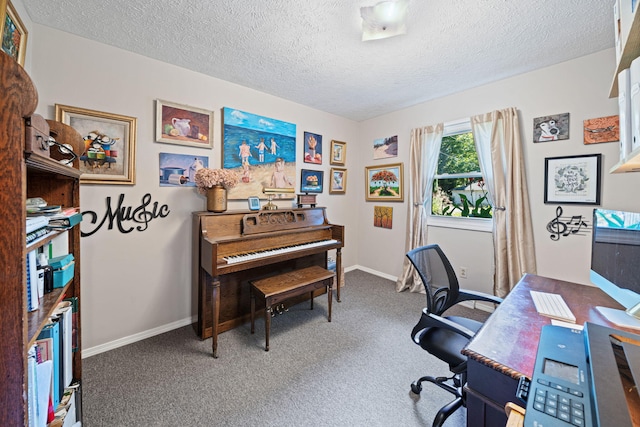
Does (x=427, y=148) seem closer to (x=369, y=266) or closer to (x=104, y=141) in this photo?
(x=369, y=266)

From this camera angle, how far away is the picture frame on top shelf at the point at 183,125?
7.22 ft

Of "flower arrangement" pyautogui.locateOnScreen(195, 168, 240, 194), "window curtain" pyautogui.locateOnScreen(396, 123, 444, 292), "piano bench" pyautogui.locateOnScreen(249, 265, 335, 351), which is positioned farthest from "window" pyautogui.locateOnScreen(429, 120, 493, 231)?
"flower arrangement" pyautogui.locateOnScreen(195, 168, 240, 194)

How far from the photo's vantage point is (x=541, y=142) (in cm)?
236

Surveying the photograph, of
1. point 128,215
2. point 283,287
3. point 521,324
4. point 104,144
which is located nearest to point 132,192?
point 128,215

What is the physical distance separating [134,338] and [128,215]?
1101mm

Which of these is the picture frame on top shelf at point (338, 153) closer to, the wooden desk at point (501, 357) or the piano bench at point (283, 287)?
the piano bench at point (283, 287)

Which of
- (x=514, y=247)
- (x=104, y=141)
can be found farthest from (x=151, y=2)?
(x=514, y=247)

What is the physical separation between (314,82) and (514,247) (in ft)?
9.06

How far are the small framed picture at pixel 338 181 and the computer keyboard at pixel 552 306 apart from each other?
2.72 m

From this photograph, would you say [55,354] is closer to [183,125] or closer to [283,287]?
[283,287]

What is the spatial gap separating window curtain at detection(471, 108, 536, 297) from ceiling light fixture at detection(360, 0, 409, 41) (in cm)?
165

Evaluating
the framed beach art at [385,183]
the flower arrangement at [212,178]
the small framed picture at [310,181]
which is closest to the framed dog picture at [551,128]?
the framed beach art at [385,183]

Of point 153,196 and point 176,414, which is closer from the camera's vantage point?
point 176,414

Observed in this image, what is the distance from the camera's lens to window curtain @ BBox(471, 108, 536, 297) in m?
2.43
